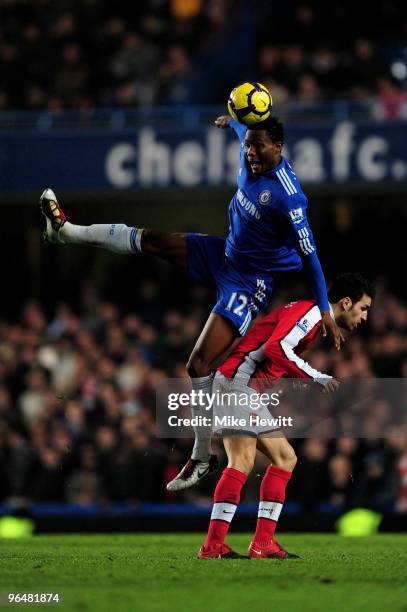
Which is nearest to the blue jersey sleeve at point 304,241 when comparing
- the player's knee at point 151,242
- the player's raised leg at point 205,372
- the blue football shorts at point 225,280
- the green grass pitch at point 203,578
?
the blue football shorts at point 225,280

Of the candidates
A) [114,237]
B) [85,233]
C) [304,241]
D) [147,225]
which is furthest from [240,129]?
[147,225]

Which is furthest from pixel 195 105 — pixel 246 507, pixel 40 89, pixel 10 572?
pixel 10 572

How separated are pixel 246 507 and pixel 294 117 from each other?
20.9ft

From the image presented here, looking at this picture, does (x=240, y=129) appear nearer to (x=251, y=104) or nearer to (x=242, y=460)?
(x=251, y=104)

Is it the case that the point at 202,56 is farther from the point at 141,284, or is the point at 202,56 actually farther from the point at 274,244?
the point at 274,244

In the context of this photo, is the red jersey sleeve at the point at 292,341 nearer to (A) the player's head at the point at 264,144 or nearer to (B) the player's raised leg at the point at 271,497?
(B) the player's raised leg at the point at 271,497

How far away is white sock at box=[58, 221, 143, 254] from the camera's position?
839 cm

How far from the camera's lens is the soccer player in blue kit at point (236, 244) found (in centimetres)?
823

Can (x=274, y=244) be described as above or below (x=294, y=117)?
below

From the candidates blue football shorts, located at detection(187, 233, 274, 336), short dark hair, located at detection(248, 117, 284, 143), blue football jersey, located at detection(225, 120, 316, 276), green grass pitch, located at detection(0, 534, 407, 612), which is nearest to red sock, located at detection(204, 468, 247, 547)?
green grass pitch, located at detection(0, 534, 407, 612)

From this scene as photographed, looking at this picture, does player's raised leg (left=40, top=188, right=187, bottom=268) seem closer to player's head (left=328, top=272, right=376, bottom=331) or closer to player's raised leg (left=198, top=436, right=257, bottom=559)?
player's head (left=328, top=272, right=376, bottom=331)

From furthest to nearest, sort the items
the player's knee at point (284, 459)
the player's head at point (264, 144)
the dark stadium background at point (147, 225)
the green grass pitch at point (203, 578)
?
the dark stadium background at point (147, 225)
the player's head at point (264, 144)
the player's knee at point (284, 459)
the green grass pitch at point (203, 578)

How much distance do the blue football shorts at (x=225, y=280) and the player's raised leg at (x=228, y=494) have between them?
36.0 inches

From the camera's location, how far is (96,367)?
15594 millimetres
